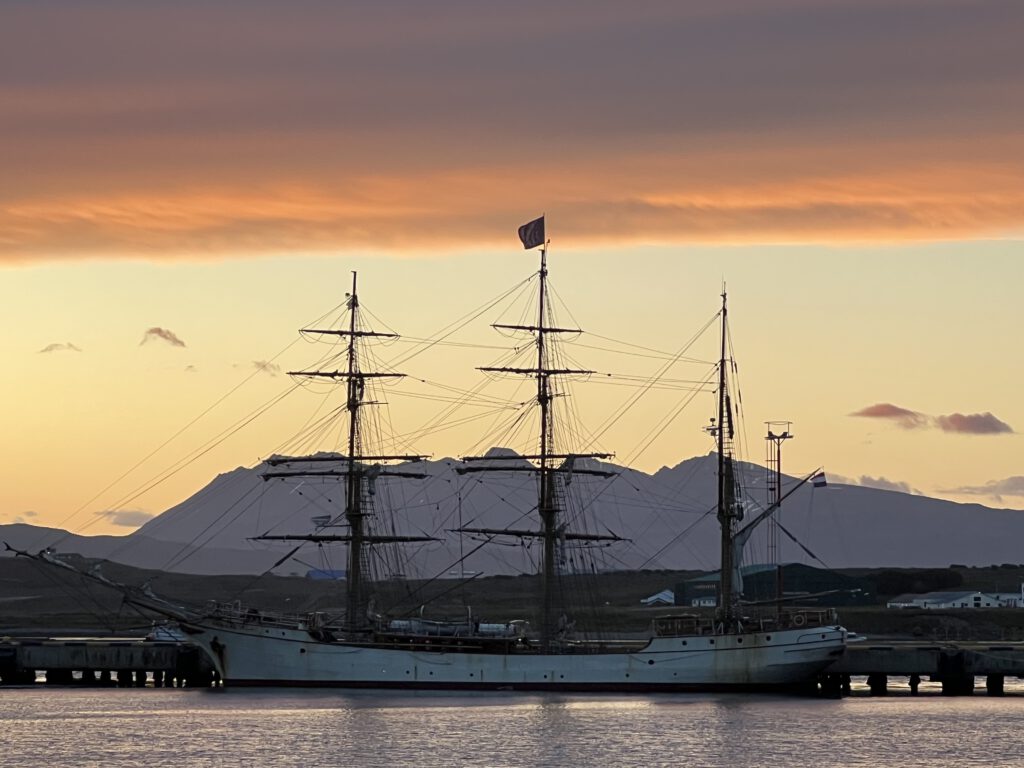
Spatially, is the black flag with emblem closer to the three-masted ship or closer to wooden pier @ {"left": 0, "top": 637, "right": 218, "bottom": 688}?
the three-masted ship

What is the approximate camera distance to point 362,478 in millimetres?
122500

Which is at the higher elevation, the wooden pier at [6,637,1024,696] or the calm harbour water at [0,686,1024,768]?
the wooden pier at [6,637,1024,696]

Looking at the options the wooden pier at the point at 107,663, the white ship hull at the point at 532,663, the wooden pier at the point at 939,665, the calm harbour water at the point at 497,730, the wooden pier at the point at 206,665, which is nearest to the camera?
the calm harbour water at the point at 497,730

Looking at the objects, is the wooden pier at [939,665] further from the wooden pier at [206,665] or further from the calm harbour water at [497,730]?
the calm harbour water at [497,730]

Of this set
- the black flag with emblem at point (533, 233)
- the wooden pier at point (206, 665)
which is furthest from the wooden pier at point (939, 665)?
the black flag with emblem at point (533, 233)

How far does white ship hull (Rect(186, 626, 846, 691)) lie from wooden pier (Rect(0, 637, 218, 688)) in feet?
15.0

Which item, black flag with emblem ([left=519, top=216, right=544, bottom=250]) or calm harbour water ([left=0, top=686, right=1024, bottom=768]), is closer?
calm harbour water ([left=0, top=686, right=1024, bottom=768])

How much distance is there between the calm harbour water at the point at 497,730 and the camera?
79875 millimetres

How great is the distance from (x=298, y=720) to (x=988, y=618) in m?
107

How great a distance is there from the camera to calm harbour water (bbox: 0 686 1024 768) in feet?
262

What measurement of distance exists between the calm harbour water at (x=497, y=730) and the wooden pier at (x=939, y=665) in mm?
1598

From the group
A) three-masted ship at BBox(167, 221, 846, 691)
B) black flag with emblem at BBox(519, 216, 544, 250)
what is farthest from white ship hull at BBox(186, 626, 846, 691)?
black flag with emblem at BBox(519, 216, 544, 250)

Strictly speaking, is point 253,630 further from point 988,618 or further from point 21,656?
point 988,618

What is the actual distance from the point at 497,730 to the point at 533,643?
28.1 meters
